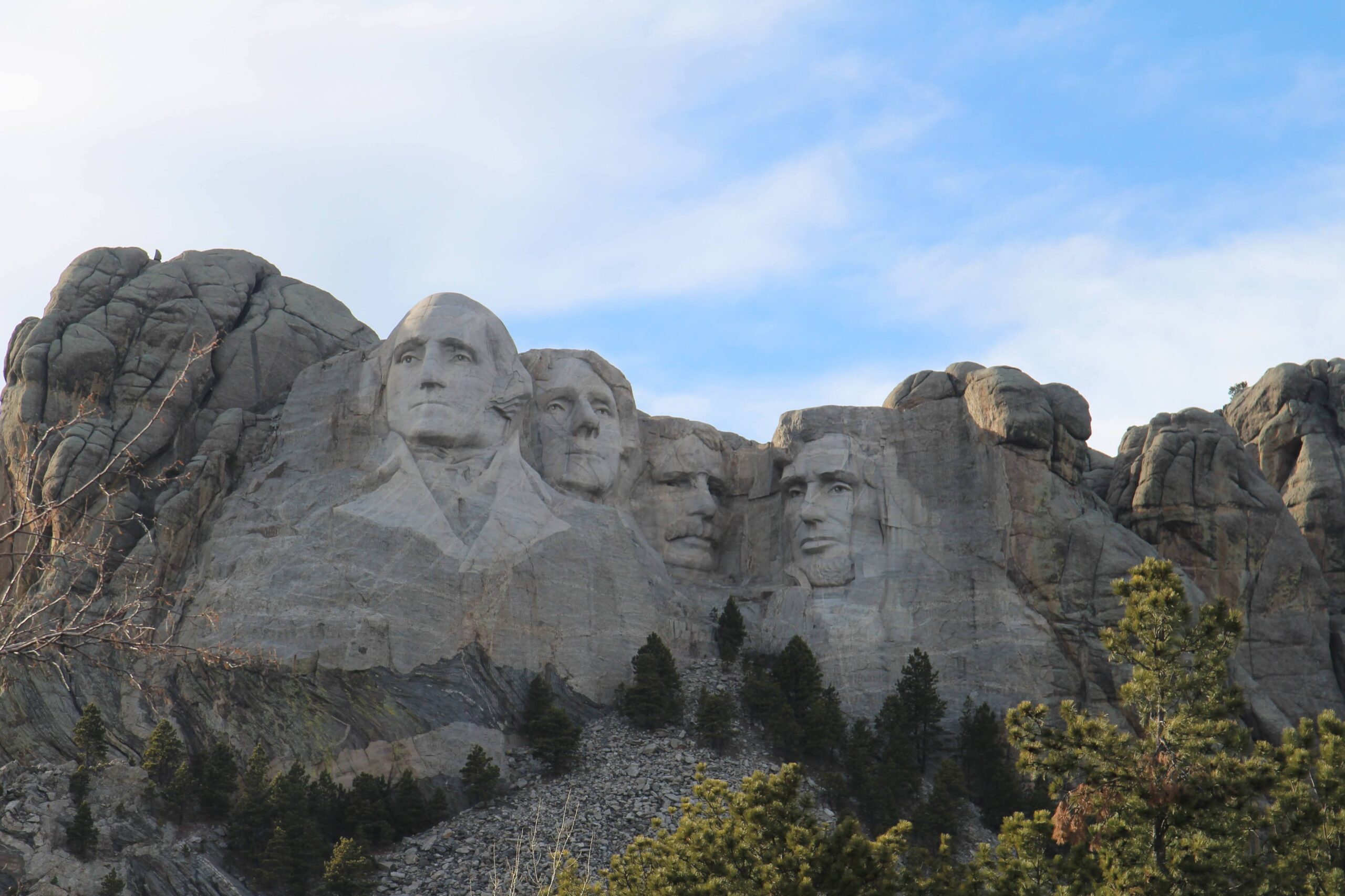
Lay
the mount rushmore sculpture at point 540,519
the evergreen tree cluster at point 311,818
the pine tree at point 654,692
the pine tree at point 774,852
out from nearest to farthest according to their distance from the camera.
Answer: the pine tree at point 774,852, the evergreen tree cluster at point 311,818, the mount rushmore sculpture at point 540,519, the pine tree at point 654,692

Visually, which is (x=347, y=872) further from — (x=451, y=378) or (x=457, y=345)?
(x=457, y=345)

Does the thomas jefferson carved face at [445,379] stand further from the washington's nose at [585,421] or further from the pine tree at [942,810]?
the pine tree at [942,810]

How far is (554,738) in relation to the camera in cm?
3778

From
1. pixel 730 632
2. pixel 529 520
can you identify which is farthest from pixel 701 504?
pixel 529 520

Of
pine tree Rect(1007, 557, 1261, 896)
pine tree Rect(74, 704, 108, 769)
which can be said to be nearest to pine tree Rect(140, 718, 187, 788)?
pine tree Rect(74, 704, 108, 769)

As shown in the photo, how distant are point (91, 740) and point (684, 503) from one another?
17.1 m

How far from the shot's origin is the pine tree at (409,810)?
35.5m

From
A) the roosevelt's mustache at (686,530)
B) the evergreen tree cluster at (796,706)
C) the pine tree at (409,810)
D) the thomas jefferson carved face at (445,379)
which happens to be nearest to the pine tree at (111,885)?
the pine tree at (409,810)

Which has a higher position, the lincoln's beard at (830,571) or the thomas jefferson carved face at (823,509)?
the thomas jefferson carved face at (823,509)

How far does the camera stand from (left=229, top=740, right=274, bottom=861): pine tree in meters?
33.8

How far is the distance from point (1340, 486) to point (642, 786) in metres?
21.8

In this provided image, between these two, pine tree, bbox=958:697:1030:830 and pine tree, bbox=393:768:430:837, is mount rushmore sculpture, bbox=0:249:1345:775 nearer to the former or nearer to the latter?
pine tree, bbox=393:768:430:837

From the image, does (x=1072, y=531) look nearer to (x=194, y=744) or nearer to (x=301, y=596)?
(x=301, y=596)

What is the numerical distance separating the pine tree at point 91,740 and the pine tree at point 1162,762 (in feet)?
62.8
